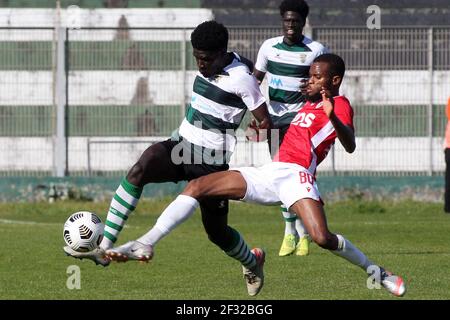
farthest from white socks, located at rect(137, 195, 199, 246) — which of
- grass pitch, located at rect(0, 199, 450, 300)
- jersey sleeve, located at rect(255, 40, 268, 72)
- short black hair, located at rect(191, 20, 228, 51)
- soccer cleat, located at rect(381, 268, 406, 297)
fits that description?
jersey sleeve, located at rect(255, 40, 268, 72)

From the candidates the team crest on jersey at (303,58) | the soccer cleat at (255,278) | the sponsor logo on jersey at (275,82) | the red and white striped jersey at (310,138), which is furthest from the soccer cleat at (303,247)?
the red and white striped jersey at (310,138)

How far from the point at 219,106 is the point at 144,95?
13.7m

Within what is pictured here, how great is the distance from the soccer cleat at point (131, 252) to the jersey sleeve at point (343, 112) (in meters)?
1.88

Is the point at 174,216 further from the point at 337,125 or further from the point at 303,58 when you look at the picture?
the point at 303,58

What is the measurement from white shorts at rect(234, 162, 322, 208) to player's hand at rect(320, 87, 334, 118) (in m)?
0.59

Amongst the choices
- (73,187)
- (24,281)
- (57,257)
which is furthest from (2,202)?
(24,281)

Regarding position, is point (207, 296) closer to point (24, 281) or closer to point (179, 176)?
point (179, 176)

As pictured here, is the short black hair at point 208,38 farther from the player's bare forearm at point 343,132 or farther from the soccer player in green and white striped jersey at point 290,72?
the soccer player in green and white striped jersey at point 290,72

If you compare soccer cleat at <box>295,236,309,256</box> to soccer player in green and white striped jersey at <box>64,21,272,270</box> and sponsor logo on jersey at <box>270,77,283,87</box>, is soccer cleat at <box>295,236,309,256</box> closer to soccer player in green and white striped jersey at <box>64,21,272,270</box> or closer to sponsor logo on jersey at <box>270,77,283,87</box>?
sponsor logo on jersey at <box>270,77,283,87</box>

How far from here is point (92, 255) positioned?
1055cm

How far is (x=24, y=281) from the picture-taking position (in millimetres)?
11602

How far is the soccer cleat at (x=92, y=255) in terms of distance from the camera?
1048 cm

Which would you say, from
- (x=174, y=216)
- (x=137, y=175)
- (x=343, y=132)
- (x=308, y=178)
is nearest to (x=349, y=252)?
(x=308, y=178)
